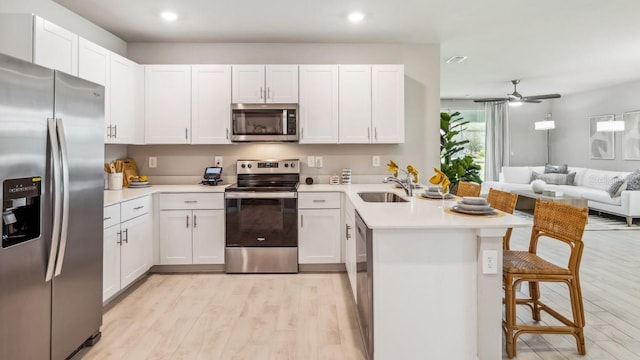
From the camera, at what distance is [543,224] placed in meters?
2.28

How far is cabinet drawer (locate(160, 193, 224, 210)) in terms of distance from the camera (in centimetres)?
367

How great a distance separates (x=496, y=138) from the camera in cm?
920

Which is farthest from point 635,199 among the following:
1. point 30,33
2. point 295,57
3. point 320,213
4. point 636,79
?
point 30,33

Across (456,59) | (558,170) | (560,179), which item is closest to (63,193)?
(456,59)

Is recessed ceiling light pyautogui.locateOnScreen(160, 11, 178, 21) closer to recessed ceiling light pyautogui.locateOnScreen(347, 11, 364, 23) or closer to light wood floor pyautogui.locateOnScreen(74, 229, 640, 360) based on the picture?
recessed ceiling light pyautogui.locateOnScreen(347, 11, 364, 23)

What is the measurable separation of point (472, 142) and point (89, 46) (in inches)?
343

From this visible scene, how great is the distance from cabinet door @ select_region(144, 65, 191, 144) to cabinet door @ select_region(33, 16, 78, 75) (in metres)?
1.02

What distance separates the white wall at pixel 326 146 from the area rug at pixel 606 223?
3100mm

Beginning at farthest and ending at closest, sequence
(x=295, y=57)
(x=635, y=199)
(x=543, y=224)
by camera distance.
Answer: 1. (x=635, y=199)
2. (x=295, y=57)
3. (x=543, y=224)

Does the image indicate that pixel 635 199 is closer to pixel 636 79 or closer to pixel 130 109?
pixel 636 79

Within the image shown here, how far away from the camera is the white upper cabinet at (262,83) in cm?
390

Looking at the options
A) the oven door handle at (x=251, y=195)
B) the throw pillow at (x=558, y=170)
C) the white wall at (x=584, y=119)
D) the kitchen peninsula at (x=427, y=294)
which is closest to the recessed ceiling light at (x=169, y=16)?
the oven door handle at (x=251, y=195)

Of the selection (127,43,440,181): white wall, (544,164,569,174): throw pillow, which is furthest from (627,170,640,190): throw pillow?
(127,43,440,181): white wall

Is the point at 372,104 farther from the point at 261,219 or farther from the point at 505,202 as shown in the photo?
the point at 505,202
